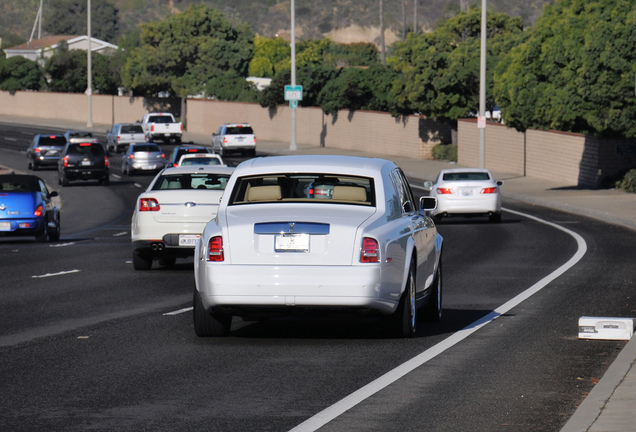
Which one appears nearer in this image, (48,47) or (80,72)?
(80,72)

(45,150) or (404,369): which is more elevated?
(45,150)

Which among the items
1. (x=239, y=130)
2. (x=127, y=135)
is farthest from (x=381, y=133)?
(x=127, y=135)

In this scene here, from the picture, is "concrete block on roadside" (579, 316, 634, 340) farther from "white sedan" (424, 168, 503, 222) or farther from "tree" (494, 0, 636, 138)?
"tree" (494, 0, 636, 138)

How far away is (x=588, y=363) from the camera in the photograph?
36.0 ft

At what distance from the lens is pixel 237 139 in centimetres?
7012

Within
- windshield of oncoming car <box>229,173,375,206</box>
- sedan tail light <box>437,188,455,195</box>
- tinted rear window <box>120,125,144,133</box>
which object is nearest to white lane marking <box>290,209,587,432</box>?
windshield of oncoming car <box>229,173,375,206</box>

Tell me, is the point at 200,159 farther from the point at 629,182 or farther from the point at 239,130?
the point at 239,130

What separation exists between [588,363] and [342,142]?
68.0m

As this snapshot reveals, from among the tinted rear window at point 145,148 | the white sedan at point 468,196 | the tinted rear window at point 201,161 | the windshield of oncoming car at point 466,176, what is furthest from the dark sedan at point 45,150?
the white sedan at point 468,196

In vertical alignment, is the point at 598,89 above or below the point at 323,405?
above

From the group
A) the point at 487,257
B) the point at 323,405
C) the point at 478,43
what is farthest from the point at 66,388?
the point at 478,43

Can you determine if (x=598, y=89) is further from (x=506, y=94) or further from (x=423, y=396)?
(x=423, y=396)

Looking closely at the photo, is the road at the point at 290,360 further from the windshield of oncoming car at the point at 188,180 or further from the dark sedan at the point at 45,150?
the dark sedan at the point at 45,150

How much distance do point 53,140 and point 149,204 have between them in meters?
43.6
